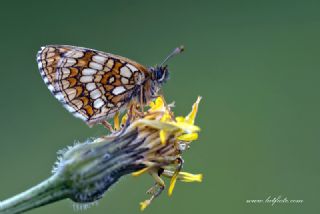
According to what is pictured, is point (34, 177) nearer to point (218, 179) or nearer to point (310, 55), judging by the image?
point (218, 179)

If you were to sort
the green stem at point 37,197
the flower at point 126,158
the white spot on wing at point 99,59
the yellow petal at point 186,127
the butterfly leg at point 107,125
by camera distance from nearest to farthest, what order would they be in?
the green stem at point 37,197, the flower at point 126,158, the yellow petal at point 186,127, the butterfly leg at point 107,125, the white spot on wing at point 99,59

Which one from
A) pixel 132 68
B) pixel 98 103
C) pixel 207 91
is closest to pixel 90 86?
pixel 98 103

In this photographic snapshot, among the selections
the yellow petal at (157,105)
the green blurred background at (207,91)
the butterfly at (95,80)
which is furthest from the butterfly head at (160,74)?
the green blurred background at (207,91)

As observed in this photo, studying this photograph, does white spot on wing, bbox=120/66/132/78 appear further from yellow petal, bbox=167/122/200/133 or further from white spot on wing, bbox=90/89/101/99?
yellow petal, bbox=167/122/200/133

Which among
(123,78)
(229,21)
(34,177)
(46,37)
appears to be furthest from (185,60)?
(123,78)

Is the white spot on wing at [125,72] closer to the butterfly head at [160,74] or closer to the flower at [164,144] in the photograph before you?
the butterfly head at [160,74]

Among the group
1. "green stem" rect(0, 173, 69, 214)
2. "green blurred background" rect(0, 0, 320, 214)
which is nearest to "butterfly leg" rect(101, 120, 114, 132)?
"green stem" rect(0, 173, 69, 214)
